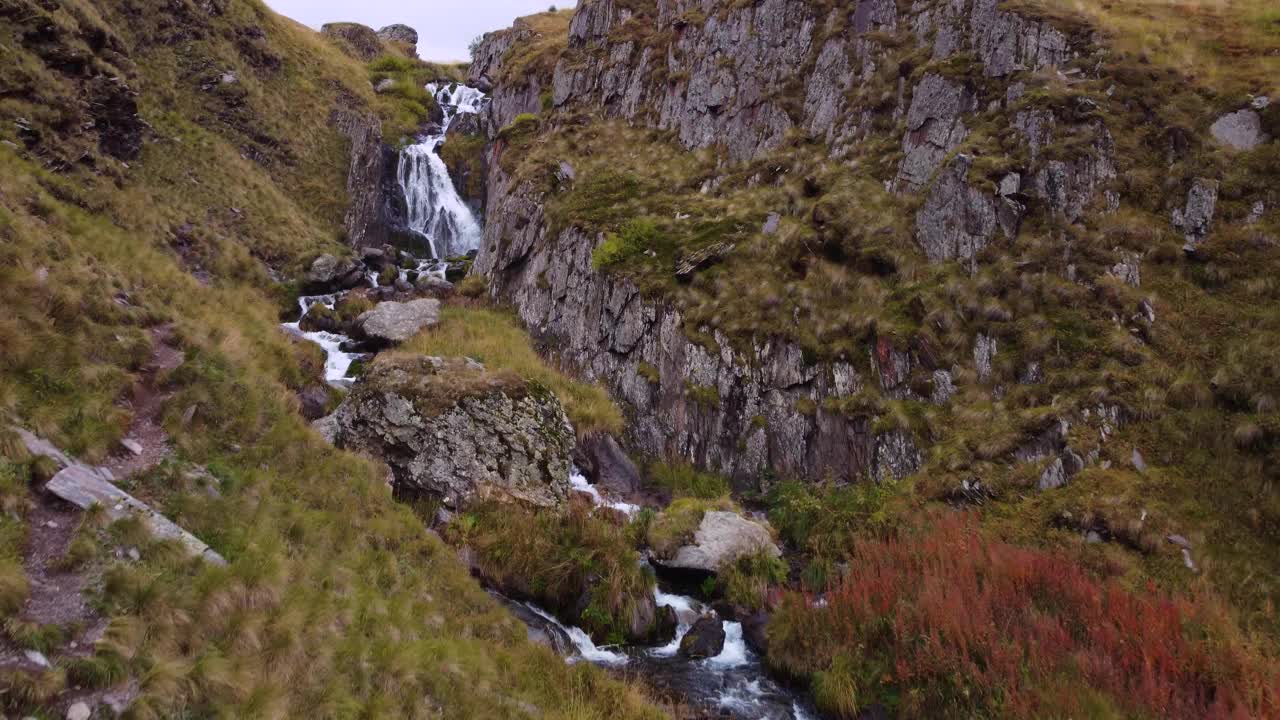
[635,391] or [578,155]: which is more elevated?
[578,155]

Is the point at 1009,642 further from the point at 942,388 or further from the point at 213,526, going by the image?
the point at 213,526

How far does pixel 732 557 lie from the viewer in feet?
41.1

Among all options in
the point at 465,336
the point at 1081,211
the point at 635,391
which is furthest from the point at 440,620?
the point at 1081,211

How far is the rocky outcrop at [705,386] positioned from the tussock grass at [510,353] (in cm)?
100

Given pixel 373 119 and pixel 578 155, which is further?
pixel 373 119

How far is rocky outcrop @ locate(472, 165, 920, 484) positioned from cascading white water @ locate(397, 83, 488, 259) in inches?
642

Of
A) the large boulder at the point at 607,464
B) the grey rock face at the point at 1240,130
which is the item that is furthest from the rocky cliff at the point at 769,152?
the grey rock face at the point at 1240,130

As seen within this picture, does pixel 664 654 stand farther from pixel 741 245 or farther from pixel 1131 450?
pixel 741 245

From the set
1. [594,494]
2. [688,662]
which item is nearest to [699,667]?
[688,662]

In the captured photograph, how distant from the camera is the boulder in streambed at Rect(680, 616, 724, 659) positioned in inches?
412

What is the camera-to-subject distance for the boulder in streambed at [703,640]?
1046 cm

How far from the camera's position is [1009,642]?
8.38 m

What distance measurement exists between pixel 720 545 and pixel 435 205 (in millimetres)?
35244

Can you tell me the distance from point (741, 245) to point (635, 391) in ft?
20.8
